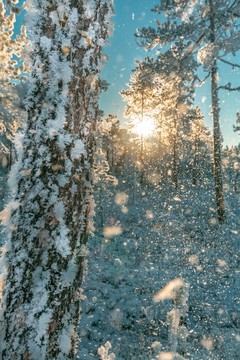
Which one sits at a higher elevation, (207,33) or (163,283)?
(207,33)

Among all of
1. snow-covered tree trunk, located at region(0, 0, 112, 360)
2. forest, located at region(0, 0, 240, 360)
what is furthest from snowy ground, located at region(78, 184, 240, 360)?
snow-covered tree trunk, located at region(0, 0, 112, 360)

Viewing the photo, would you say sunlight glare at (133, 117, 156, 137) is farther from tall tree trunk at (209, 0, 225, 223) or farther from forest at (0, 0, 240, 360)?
tall tree trunk at (209, 0, 225, 223)

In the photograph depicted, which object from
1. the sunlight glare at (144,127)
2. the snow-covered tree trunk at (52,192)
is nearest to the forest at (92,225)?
the snow-covered tree trunk at (52,192)

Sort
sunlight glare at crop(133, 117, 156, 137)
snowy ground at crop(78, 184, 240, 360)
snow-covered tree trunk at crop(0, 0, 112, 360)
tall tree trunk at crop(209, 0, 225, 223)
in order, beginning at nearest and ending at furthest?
snow-covered tree trunk at crop(0, 0, 112, 360) → snowy ground at crop(78, 184, 240, 360) → tall tree trunk at crop(209, 0, 225, 223) → sunlight glare at crop(133, 117, 156, 137)

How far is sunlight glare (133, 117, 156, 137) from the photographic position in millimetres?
30492

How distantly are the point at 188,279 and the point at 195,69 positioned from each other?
941cm

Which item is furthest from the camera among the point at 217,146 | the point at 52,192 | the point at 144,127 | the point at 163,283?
the point at 144,127

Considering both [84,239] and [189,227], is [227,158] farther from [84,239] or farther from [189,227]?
[84,239]

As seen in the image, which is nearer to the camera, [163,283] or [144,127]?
[163,283]

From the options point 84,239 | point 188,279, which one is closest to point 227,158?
point 188,279

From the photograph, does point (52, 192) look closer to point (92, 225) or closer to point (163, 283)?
point (92, 225)

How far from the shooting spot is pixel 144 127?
31219 mm

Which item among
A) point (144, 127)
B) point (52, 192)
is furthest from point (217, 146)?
point (52, 192)

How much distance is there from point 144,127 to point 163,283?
21565 millimetres
